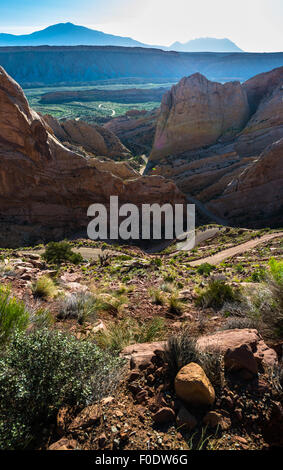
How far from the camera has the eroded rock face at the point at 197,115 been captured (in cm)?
4681

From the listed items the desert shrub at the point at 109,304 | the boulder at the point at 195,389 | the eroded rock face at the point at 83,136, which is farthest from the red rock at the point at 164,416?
the eroded rock face at the point at 83,136

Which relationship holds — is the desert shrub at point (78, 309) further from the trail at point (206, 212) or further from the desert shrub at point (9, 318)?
the trail at point (206, 212)

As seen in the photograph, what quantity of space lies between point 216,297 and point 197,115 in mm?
47104

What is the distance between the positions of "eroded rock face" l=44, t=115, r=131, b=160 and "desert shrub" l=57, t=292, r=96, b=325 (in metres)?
40.0

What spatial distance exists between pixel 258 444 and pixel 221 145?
152ft

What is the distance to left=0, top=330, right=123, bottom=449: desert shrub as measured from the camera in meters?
2.43

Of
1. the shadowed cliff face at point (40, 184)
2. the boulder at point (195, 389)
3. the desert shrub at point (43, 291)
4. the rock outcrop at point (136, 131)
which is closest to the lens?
the boulder at point (195, 389)

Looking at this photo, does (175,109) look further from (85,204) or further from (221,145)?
(85,204)

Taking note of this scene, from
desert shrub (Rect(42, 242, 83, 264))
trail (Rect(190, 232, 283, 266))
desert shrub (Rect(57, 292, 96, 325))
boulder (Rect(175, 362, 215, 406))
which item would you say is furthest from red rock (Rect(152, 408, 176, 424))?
trail (Rect(190, 232, 283, 266))

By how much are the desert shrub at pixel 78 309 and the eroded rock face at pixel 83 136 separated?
39980 mm

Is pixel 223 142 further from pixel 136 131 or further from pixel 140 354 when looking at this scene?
pixel 140 354


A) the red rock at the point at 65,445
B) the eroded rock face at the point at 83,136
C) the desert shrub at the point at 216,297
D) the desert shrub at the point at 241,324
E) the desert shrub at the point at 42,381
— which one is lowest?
the desert shrub at the point at 216,297

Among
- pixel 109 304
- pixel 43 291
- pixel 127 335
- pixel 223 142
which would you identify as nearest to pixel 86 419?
pixel 127 335

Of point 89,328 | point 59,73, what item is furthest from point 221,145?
point 59,73
